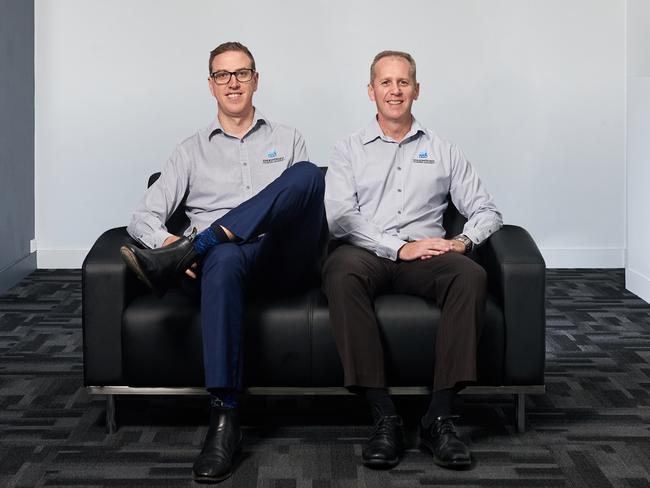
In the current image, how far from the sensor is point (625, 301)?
184 inches

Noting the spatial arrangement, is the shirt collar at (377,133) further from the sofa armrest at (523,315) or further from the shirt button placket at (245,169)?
the sofa armrest at (523,315)

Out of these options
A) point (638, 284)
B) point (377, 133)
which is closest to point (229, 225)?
point (377, 133)

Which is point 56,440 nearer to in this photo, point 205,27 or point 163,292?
point 163,292

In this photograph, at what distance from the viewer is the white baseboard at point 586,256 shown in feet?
18.4

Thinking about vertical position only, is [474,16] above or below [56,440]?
above

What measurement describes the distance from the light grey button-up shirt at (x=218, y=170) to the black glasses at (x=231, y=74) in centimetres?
14

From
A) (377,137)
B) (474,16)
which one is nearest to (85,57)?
(474,16)

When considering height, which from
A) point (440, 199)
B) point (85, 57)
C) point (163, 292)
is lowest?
point (163, 292)

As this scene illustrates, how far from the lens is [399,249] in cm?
291

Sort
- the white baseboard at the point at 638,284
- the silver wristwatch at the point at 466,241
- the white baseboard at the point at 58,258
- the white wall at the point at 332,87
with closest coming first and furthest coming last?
the silver wristwatch at the point at 466,241 → the white baseboard at the point at 638,284 → the white wall at the point at 332,87 → the white baseboard at the point at 58,258

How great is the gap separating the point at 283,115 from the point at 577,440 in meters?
3.13

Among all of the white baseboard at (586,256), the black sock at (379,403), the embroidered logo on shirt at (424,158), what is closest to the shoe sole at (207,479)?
the black sock at (379,403)

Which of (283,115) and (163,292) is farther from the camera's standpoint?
(283,115)

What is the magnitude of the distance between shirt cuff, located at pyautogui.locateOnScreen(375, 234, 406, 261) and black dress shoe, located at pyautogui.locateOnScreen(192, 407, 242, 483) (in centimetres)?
68
